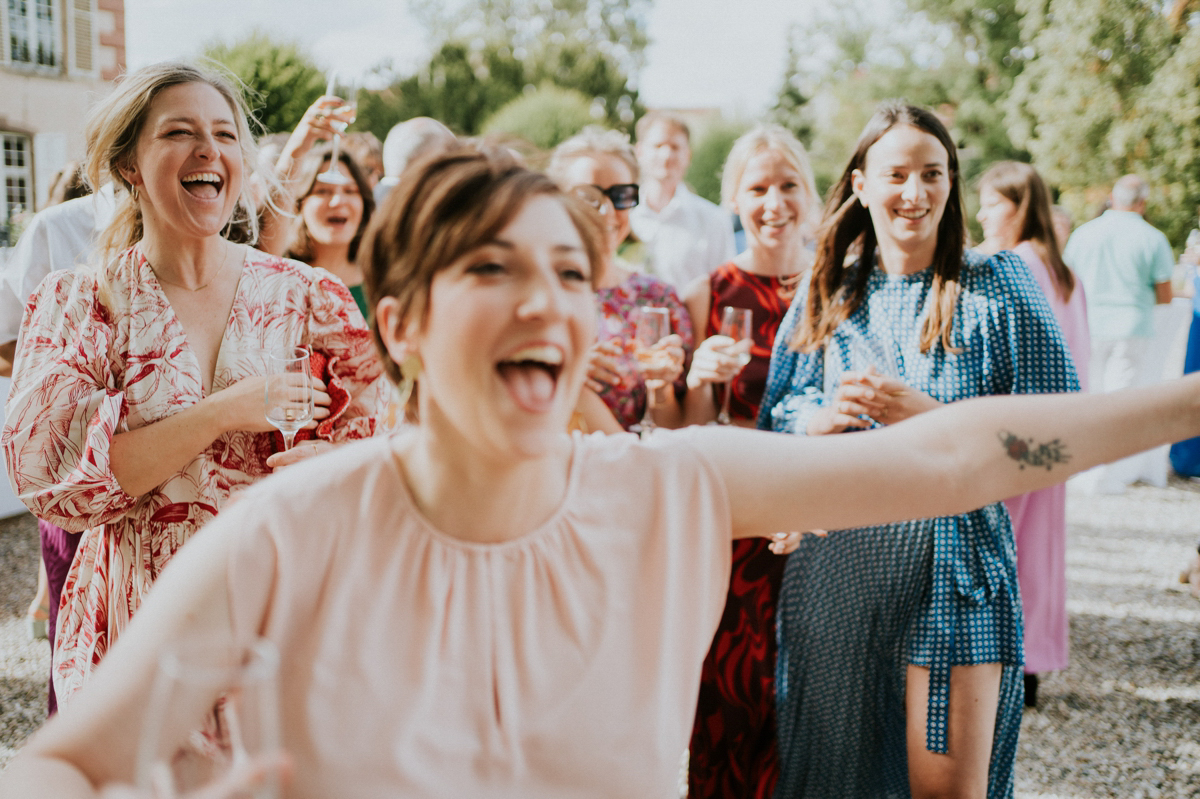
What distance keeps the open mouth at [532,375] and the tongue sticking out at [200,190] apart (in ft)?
4.61

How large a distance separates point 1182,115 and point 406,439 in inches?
879

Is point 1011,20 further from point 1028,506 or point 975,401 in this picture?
point 975,401

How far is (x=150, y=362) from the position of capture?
227cm

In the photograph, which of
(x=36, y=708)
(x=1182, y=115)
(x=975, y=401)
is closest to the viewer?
(x=975, y=401)

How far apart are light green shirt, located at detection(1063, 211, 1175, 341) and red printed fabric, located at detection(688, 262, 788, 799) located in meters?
5.94

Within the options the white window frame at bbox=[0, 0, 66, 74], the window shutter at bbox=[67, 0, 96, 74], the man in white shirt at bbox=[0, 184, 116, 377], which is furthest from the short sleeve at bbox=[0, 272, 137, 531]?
the white window frame at bbox=[0, 0, 66, 74]

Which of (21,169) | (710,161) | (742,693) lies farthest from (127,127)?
(710,161)

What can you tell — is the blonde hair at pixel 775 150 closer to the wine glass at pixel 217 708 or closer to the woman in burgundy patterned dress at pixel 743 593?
the woman in burgundy patterned dress at pixel 743 593

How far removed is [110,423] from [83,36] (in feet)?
20.2

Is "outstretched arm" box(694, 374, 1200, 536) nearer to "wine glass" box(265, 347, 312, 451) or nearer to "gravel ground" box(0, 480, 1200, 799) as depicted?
"wine glass" box(265, 347, 312, 451)

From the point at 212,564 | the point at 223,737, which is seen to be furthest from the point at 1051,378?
the point at 223,737

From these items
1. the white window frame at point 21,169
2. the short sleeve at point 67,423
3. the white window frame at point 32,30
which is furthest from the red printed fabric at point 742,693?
the white window frame at point 32,30

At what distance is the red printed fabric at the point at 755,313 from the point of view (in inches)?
141

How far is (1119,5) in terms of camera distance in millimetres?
20938
